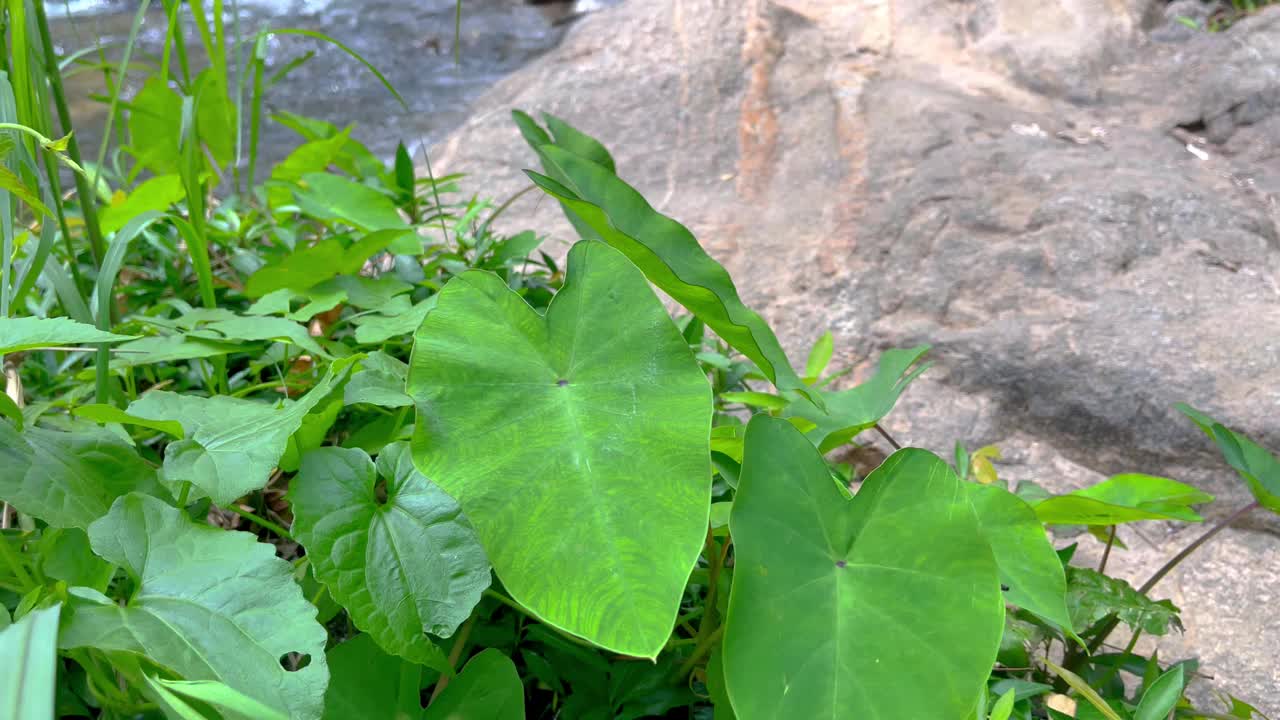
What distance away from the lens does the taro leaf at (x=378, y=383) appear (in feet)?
2.14

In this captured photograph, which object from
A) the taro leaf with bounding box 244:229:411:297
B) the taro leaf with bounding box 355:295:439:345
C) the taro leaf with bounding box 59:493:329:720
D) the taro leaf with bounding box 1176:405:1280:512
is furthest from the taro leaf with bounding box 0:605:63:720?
the taro leaf with bounding box 1176:405:1280:512

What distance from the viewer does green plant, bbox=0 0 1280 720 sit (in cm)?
50

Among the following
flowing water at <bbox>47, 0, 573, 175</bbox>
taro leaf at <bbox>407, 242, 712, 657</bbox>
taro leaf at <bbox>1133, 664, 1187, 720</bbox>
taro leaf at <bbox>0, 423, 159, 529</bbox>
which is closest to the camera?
taro leaf at <bbox>407, 242, 712, 657</bbox>

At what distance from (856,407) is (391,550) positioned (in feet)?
1.55

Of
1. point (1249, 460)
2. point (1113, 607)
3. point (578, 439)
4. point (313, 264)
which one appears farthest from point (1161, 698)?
point (313, 264)

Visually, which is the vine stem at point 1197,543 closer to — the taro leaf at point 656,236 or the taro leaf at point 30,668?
the taro leaf at point 656,236

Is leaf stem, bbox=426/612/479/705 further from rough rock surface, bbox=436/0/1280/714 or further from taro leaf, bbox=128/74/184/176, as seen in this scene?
taro leaf, bbox=128/74/184/176

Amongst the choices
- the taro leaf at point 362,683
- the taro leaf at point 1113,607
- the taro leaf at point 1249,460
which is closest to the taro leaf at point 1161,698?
the taro leaf at point 1113,607

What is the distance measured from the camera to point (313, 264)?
1020 mm

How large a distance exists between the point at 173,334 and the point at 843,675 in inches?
29.4

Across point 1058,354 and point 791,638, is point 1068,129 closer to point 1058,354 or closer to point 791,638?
point 1058,354

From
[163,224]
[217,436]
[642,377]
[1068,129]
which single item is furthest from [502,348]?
[1068,129]

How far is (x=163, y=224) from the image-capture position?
1381 mm

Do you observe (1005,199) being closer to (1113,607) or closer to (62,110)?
(1113,607)
